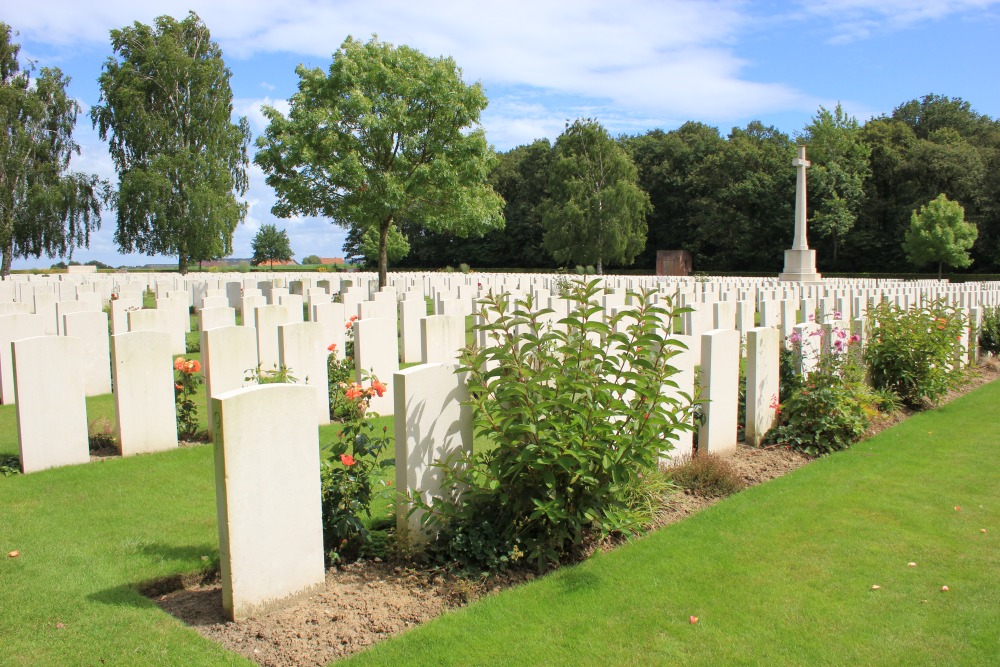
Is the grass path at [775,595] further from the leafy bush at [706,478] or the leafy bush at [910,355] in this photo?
the leafy bush at [910,355]

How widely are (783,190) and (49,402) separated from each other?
163ft

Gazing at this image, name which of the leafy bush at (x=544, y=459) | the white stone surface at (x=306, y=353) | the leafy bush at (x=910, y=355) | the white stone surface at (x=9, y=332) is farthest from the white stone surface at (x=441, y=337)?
the leafy bush at (x=910, y=355)

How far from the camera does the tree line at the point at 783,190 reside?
145 feet

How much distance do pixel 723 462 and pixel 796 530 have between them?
1.06 metres

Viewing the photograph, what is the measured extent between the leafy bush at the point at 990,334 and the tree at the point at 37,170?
126 feet

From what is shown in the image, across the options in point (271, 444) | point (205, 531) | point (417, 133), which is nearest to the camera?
point (271, 444)

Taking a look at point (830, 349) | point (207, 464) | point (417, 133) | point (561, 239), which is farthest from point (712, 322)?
point (561, 239)

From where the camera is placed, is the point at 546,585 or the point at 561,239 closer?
the point at 546,585

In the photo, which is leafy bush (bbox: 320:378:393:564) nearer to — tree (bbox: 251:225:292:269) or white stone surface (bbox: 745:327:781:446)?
white stone surface (bbox: 745:327:781:446)

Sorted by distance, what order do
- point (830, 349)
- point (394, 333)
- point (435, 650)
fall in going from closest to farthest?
1. point (435, 650)
2. point (830, 349)
3. point (394, 333)

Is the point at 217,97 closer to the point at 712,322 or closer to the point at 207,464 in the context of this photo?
the point at 712,322

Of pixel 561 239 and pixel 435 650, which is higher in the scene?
pixel 561 239

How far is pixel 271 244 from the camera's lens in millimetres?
71875

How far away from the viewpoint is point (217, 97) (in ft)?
119
